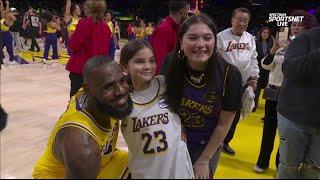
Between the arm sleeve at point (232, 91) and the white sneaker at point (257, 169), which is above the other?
the arm sleeve at point (232, 91)

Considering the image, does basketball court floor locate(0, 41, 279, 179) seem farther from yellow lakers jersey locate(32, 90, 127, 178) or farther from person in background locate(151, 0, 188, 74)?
person in background locate(151, 0, 188, 74)

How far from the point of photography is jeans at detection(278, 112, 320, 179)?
7.98 feet

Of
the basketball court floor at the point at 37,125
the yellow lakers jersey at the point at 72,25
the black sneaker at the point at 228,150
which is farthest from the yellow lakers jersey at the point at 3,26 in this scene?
the black sneaker at the point at 228,150

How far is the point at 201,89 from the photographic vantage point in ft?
6.41

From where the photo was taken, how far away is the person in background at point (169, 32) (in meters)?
4.18

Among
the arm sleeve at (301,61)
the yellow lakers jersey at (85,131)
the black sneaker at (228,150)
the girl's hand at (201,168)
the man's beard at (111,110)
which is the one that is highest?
the arm sleeve at (301,61)

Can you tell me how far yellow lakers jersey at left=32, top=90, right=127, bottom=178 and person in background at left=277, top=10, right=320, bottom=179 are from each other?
95cm

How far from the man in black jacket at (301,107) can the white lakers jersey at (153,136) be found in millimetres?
769

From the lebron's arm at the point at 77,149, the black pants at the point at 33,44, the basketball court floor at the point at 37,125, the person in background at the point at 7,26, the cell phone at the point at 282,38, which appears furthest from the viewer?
the black pants at the point at 33,44

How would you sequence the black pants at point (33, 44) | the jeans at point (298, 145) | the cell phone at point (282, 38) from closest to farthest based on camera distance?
the jeans at point (298, 145) → the cell phone at point (282, 38) → the black pants at point (33, 44)

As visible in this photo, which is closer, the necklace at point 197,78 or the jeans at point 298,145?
the necklace at point 197,78

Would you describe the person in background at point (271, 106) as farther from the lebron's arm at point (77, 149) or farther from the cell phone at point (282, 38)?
the lebron's arm at point (77, 149)

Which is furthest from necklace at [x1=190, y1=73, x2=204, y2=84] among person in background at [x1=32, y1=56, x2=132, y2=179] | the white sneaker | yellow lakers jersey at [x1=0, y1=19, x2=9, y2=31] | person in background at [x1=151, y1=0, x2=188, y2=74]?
yellow lakers jersey at [x1=0, y1=19, x2=9, y2=31]

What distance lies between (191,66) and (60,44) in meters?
14.3
